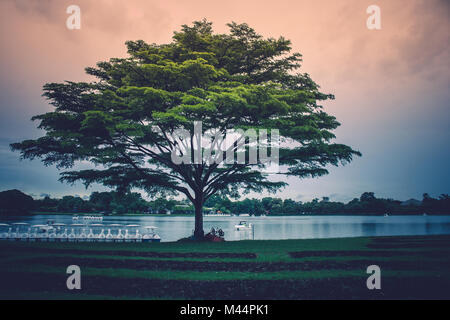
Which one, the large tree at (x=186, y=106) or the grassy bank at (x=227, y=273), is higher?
the large tree at (x=186, y=106)

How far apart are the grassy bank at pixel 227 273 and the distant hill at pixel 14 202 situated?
4242 inches

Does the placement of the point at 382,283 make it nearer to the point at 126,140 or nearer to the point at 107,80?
the point at 126,140

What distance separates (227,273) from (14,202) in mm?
122073

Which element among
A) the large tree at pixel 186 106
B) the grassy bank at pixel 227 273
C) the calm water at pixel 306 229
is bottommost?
the calm water at pixel 306 229

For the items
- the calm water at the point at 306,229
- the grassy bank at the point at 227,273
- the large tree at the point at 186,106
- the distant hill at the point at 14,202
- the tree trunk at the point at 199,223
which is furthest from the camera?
the distant hill at the point at 14,202

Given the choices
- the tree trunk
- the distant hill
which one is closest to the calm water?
the tree trunk

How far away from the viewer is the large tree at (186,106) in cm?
1923

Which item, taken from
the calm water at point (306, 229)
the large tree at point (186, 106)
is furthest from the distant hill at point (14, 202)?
the large tree at point (186, 106)

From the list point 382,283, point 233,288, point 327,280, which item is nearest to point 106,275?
point 233,288

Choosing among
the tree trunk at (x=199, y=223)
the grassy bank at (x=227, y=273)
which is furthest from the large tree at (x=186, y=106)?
the grassy bank at (x=227, y=273)

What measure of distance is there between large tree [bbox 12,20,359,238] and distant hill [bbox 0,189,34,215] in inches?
4003

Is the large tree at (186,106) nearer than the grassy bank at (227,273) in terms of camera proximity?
No

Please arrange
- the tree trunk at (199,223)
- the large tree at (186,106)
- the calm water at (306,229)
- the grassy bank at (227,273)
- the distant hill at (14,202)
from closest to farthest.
Result: the grassy bank at (227,273)
the large tree at (186,106)
the tree trunk at (199,223)
the calm water at (306,229)
the distant hill at (14,202)

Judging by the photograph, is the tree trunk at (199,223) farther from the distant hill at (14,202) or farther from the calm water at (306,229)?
the distant hill at (14,202)
